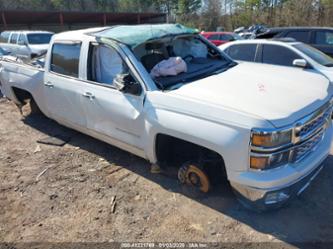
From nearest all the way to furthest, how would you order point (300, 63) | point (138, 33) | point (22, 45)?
point (138, 33)
point (300, 63)
point (22, 45)

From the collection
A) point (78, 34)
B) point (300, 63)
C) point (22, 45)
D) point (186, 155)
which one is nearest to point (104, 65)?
point (78, 34)

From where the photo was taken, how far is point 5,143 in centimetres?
529

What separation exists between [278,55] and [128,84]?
14.5 feet

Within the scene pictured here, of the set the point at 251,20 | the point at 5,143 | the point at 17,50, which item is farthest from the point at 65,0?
the point at 5,143

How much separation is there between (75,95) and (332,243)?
11.0 ft

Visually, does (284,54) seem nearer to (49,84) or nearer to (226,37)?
(49,84)

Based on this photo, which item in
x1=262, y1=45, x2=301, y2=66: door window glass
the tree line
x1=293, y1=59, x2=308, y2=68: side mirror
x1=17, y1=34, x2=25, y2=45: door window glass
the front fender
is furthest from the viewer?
the tree line

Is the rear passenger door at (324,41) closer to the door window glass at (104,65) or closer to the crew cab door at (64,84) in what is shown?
the door window glass at (104,65)

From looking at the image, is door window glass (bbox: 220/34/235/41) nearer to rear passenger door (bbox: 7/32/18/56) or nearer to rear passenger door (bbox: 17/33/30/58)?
rear passenger door (bbox: 17/33/30/58)

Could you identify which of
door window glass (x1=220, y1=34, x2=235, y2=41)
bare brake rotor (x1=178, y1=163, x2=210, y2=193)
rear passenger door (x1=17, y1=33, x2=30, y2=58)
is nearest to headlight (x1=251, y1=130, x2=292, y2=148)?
bare brake rotor (x1=178, y1=163, x2=210, y2=193)

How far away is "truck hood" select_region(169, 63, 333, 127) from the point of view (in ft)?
8.64

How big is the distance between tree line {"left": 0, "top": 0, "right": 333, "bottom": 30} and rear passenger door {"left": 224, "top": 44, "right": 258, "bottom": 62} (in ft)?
75.6

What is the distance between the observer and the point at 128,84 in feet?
11.1

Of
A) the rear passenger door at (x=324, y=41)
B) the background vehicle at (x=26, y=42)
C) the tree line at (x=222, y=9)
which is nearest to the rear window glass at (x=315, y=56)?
the rear passenger door at (x=324, y=41)
